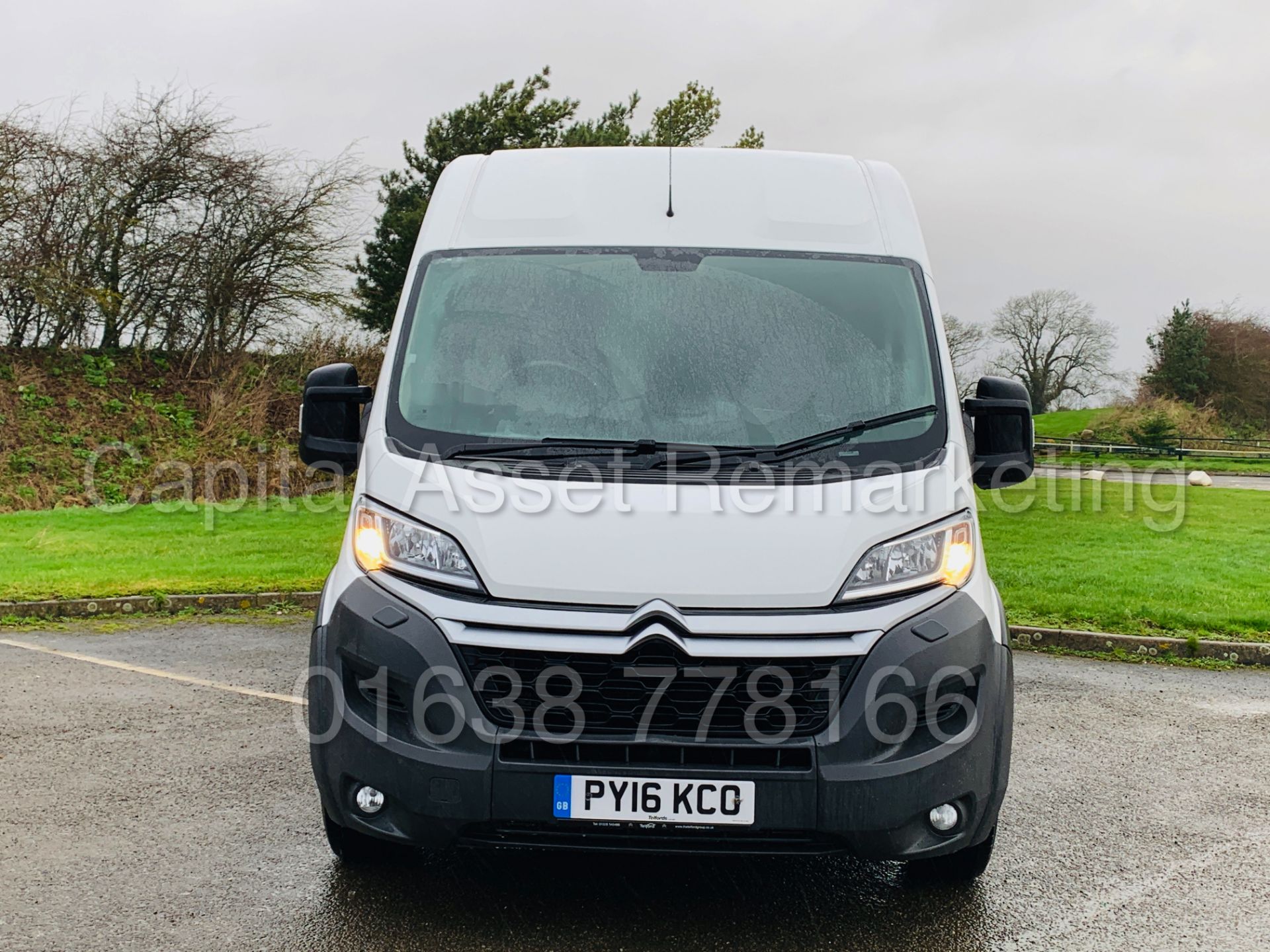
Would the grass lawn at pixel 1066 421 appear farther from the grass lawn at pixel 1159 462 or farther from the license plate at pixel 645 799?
the license plate at pixel 645 799

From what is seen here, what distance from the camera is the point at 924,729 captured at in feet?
11.9

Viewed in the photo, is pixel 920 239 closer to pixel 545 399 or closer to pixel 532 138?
pixel 545 399

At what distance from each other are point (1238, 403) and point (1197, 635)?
5759cm

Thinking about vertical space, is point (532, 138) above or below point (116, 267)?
above

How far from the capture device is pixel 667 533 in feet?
12.0

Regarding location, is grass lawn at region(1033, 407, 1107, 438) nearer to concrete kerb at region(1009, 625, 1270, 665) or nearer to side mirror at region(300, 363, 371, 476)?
concrete kerb at region(1009, 625, 1270, 665)

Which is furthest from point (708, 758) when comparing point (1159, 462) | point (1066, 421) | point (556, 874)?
point (1066, 421)

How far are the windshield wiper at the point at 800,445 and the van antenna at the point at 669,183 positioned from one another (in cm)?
115

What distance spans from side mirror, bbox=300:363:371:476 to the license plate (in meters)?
1.47

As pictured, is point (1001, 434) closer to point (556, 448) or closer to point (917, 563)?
point (917, 563)

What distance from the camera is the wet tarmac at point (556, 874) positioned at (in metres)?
3.92

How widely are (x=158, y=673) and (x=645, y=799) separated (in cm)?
560

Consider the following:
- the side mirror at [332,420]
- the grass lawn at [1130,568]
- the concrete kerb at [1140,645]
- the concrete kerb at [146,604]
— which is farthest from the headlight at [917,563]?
the concrete kerb at [146,604]

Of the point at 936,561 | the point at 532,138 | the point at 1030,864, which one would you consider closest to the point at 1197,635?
the point at 1030,864
